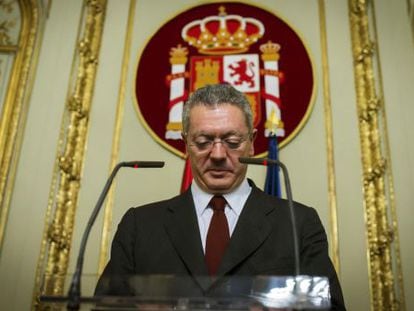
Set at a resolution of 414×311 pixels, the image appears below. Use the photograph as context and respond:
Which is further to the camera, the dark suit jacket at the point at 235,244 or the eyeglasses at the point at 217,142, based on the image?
the eyeglasses at the point at 217,142

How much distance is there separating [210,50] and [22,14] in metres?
1.57

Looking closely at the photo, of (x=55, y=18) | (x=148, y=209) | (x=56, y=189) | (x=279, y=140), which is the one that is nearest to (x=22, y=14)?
(x=55, y=18)

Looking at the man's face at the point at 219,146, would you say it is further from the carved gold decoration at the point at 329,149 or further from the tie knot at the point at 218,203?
the carved gold decoration at the point at 329,149

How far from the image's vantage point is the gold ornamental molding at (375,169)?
9.53 ft

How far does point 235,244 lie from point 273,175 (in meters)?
1.62

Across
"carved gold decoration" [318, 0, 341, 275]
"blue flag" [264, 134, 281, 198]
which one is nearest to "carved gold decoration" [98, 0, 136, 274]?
"blue flag" [264, 134, 281, 198]

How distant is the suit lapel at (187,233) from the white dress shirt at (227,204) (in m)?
0.03

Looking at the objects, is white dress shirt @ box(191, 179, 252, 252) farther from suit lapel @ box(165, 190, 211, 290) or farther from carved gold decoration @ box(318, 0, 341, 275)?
carved gold decoration @ box(318, 0, 341, 275)

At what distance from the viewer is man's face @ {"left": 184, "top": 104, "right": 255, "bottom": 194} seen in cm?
Result: 172

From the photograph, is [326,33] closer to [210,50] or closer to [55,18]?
[210,50]

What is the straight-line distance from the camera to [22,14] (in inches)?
154

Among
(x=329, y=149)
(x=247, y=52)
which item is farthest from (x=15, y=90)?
(x=329, y=149)

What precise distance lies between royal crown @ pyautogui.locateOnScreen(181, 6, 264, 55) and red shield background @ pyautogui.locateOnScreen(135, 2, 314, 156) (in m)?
0.04

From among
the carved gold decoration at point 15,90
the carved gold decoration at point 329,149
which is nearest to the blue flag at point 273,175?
the carved gold decoration at point 329,149
